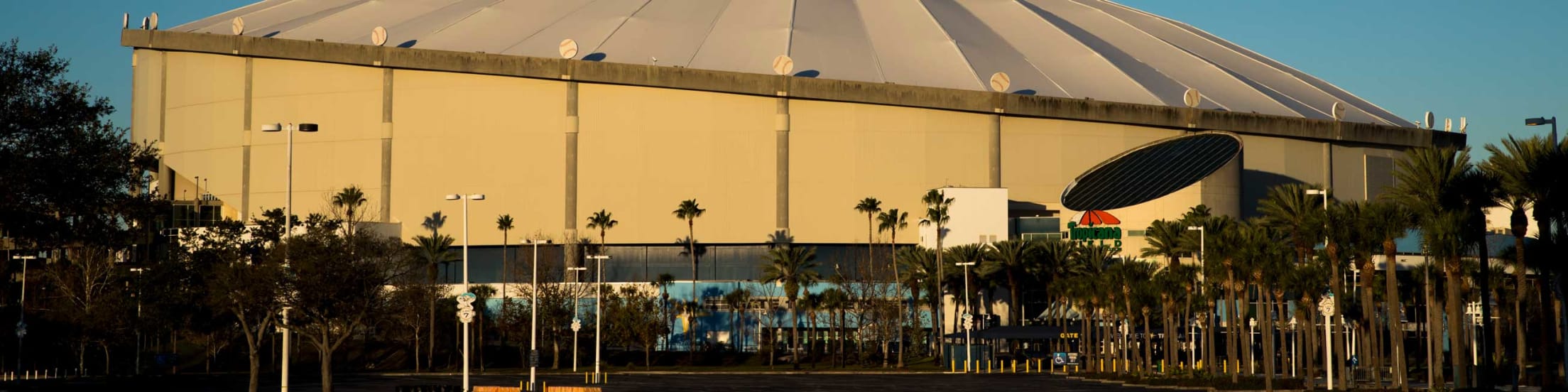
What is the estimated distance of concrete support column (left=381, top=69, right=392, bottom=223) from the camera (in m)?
113

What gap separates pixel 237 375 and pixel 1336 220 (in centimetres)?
5177

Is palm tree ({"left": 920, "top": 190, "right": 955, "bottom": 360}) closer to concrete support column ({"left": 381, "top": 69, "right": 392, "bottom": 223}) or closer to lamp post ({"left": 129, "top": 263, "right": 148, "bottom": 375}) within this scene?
concrete support column ({"left": 381, "top": 69, "right": 392, "bottom": 223})

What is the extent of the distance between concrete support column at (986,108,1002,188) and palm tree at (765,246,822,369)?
13802 mm

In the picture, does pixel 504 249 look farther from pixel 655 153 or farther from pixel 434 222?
pixel 655 153

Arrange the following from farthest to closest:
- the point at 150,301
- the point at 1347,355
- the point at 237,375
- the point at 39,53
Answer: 1. the point at 1347,355
2. the point at 237,375
3. the point at 150,301
4. the point at 39,53

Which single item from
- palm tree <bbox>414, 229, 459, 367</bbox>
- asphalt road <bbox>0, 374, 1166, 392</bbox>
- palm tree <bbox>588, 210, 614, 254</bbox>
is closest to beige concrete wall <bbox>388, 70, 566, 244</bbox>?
palm tree <bbox>414, 229, 459, 367</bbox>

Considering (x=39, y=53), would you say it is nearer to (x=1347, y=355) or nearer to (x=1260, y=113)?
(x=1347, y=355)

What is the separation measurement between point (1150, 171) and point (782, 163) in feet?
84.2

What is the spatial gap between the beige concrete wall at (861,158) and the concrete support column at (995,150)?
59 cm

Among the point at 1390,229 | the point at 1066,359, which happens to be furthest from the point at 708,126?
the point at 1390,229

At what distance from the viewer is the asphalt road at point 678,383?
5769 centimetres

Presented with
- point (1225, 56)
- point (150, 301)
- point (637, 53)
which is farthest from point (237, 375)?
point (1225, 56)

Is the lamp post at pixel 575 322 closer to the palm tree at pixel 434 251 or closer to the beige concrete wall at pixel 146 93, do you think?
the palm tree at pixel 434 251

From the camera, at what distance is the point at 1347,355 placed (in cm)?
9438
